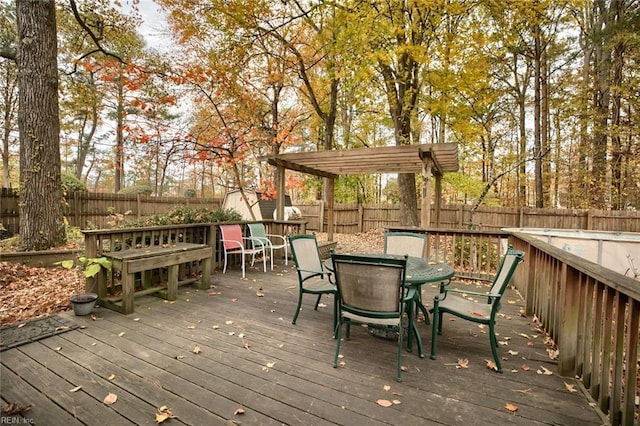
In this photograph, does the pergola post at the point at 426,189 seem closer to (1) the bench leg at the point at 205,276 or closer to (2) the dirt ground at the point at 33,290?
(1) the bench leg at the point at 205,276

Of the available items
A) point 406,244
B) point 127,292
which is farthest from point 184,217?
point 406,244

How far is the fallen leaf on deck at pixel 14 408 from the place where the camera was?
5.62 ft

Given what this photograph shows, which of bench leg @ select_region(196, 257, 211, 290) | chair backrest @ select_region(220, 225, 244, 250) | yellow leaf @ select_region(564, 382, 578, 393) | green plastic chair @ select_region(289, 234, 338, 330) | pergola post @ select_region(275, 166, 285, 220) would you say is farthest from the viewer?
pergola post @ select_region(275, 166, 285, 220)

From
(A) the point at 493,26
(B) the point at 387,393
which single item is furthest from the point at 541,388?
(A) the point at 493,26

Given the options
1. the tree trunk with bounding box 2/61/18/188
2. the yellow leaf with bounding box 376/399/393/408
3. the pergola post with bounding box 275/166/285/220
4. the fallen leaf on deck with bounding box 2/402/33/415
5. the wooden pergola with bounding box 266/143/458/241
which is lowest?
the yellow leaf with bounding box 376/399/393/408

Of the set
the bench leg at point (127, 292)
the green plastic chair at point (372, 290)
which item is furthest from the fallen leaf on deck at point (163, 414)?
the bench leg at point (127, 292)

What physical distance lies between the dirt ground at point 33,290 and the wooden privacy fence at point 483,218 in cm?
696

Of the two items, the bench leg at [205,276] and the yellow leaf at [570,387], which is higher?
Result: the bench leg at [205,276]

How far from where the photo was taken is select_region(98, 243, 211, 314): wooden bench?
3.27 meters

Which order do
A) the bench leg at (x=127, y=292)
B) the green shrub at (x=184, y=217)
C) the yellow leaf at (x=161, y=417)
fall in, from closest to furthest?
the yellow leaf at (x=161, y=417), the bench leg at (x=127, y=292), the green shrub at (x=184, y=217)

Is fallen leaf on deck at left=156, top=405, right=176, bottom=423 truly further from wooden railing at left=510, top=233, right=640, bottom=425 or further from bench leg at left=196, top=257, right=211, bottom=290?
bench leg at left=196, top=257, right=211, bottom=290

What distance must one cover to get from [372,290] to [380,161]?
4365 mm

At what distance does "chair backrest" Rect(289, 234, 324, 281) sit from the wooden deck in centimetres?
55

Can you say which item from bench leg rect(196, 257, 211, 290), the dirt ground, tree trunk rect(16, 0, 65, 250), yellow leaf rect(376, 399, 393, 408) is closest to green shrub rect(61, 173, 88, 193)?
tree trunk rect(16, 0, 65, 250)
